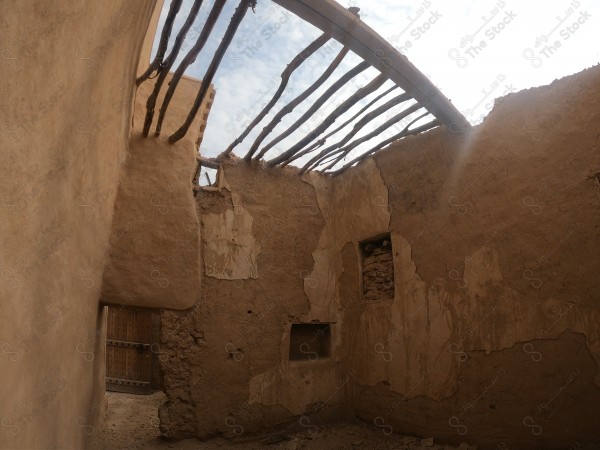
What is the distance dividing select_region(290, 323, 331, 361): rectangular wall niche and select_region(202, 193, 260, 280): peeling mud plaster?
1.10 m

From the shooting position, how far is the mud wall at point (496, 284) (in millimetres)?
3305

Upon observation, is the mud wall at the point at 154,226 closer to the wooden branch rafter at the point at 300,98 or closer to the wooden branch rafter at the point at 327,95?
the wooden branch rafter at the point at 300,98

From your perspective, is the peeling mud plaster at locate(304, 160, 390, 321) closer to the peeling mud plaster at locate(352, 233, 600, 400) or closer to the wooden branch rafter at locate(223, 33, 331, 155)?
the peeling mud plaster at locate(352, 233, 600, 400)

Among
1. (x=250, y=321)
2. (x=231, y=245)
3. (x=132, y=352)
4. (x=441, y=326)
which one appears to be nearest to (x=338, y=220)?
(x=231, y=245)

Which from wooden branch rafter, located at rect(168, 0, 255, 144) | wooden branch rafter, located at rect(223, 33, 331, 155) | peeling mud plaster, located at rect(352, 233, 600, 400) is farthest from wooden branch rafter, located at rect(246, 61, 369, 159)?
peeling mud plaster, located at rect(352, 233, 600, 400)

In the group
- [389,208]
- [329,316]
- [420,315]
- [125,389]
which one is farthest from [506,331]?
[125,389]

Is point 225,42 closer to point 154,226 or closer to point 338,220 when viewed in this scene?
point 154,226

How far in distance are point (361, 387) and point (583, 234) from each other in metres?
3.10

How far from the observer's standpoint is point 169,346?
446cm

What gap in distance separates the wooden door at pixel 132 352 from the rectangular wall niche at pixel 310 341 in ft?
12.5

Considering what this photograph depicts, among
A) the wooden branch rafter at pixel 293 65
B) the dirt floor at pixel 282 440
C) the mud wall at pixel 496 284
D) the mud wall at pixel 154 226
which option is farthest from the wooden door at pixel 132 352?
the wooden branch rafter at pixel 293 65

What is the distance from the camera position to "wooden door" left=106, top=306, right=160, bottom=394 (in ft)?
25.2

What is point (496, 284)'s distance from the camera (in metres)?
3.81

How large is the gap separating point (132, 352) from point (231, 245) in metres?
4.46
